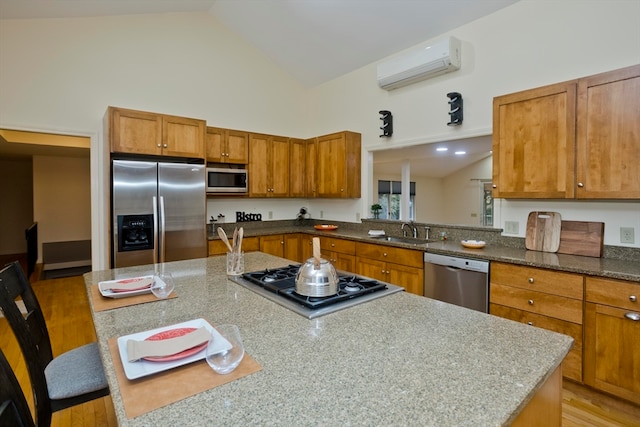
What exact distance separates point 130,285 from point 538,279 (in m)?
2.62

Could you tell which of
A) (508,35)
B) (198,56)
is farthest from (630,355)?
(198,56)

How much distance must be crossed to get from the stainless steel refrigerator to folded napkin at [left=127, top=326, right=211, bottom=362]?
269 centimetres

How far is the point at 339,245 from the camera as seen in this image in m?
4.14

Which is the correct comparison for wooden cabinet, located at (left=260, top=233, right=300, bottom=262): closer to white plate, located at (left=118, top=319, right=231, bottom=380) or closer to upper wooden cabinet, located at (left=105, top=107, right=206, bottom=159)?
upper wooden cabinet, located at (left=105, top=107, right=206, bottom=159)

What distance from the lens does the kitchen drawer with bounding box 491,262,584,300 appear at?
2205 millimetres

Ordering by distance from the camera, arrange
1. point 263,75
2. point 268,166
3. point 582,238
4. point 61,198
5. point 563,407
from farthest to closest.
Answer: point 61,198 → point 263,75 → point 268,166 → point 582,238 → point 563,407

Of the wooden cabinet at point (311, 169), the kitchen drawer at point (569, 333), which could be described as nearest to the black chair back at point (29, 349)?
the kitchen drawer at point (569, 333)

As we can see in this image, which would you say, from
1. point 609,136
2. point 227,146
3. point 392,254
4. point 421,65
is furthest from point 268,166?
point 609,136

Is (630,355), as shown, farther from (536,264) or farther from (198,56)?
(198,56)

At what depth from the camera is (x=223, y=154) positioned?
433 cm

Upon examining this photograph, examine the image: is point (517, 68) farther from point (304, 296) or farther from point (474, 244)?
point (304, 296)

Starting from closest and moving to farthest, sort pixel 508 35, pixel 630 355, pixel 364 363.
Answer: pixel 364 363 → pixel 630 355 → pixel 508 35

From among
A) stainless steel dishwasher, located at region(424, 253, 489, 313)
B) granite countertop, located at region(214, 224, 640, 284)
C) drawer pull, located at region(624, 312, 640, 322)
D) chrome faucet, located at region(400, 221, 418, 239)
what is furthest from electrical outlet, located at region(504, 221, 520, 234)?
drawer pull, located at region(624, 312, 640, 322)

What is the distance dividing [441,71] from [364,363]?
344 cm
